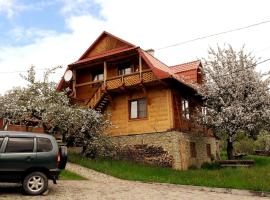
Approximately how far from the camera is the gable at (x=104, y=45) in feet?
99.9

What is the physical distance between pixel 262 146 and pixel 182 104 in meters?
20.9

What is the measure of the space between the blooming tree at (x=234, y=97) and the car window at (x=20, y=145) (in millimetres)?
16123

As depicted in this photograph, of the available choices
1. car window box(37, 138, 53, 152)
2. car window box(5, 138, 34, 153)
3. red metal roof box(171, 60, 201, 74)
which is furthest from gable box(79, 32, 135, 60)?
car window box(5, 138, 34, 153)

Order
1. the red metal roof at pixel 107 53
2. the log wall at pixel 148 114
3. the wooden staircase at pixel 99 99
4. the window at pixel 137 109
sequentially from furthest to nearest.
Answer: the wooden staircase at pixel 99 99 → the red metal roof at pixel 107 53 → the window at pixel 137 109 → the log wall at pixel 148 114

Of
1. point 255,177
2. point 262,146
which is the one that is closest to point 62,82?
point 255,177


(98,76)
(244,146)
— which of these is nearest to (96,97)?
(98,76)

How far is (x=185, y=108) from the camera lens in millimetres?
29219

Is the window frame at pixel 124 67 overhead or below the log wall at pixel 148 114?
overhead

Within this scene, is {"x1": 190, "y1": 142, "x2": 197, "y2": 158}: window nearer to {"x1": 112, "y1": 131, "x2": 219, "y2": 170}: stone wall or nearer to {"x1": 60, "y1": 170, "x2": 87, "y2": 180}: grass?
{"x1": 112, "y1": 131, "x2": 219, "y2": 170}: stone wall

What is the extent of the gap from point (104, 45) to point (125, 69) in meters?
2.50

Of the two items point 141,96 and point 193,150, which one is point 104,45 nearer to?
point 141,96

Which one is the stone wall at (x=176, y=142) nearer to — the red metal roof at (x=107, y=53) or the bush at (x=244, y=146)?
the red metal roof at (x=107, y=53)

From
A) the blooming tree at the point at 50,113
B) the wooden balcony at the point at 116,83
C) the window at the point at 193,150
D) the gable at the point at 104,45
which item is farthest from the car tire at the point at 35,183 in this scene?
the gable at the point at 104,45

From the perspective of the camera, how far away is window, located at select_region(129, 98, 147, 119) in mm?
28094
